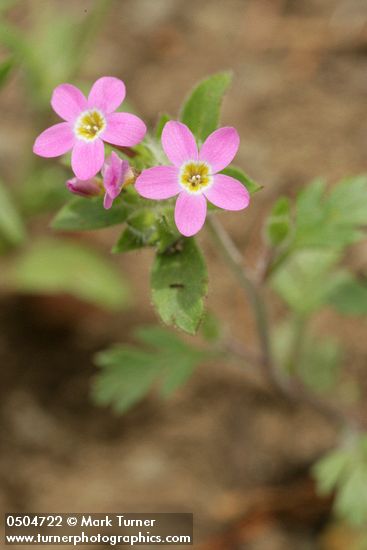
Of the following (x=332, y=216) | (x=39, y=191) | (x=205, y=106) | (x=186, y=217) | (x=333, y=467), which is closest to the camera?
(x=186, y=217)

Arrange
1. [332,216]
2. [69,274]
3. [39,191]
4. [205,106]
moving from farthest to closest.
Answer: [39,191]
[69,274]
[332,216]
[205,106]

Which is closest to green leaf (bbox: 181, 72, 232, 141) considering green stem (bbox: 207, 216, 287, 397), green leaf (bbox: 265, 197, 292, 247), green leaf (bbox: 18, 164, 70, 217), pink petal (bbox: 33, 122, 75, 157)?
green stem (bbox: 207, 216, 287, 397)

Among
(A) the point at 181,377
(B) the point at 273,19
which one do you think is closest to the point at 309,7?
(B) the point at 273,19

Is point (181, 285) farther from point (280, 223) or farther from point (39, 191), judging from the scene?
point (39, 191)

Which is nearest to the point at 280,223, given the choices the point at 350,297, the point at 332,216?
the point at 332,216

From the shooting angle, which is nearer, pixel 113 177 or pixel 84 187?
pixel 113 177

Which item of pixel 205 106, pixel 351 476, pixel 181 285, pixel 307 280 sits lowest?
pixel 351 476

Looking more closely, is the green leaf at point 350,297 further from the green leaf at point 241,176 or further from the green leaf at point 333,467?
the green leaf at point 241,176
